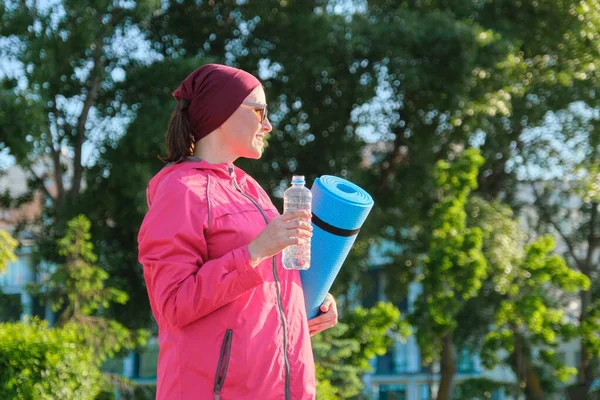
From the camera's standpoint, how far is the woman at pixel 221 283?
7.91 ft

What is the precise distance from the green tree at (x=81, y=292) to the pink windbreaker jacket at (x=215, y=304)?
10987 millimetres

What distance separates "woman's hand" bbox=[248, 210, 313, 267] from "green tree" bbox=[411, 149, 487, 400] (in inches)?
574

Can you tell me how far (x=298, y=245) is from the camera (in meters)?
2.54

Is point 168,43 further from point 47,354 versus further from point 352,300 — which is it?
point 47,354

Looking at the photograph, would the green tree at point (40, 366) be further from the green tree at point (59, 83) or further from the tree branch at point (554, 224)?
the tree branch at point (554, 224)

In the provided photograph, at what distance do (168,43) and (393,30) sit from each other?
4149 millimetres

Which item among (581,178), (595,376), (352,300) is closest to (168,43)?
(352,300)

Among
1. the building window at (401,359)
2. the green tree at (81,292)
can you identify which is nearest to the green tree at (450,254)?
the green tree at (81,292)

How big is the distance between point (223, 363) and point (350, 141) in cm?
1515

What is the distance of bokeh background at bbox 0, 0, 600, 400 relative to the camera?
47.3 ft

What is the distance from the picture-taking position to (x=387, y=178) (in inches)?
739

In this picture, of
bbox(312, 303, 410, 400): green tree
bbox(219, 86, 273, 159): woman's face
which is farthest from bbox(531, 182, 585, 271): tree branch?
bbox(219, 86, 273, 159): woman's face

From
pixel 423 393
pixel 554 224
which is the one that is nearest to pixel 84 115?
pixel 554 224

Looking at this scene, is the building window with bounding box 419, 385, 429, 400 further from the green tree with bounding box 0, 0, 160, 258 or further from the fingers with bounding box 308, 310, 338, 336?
the fingers with bounding box 308, 310, 338, 336
